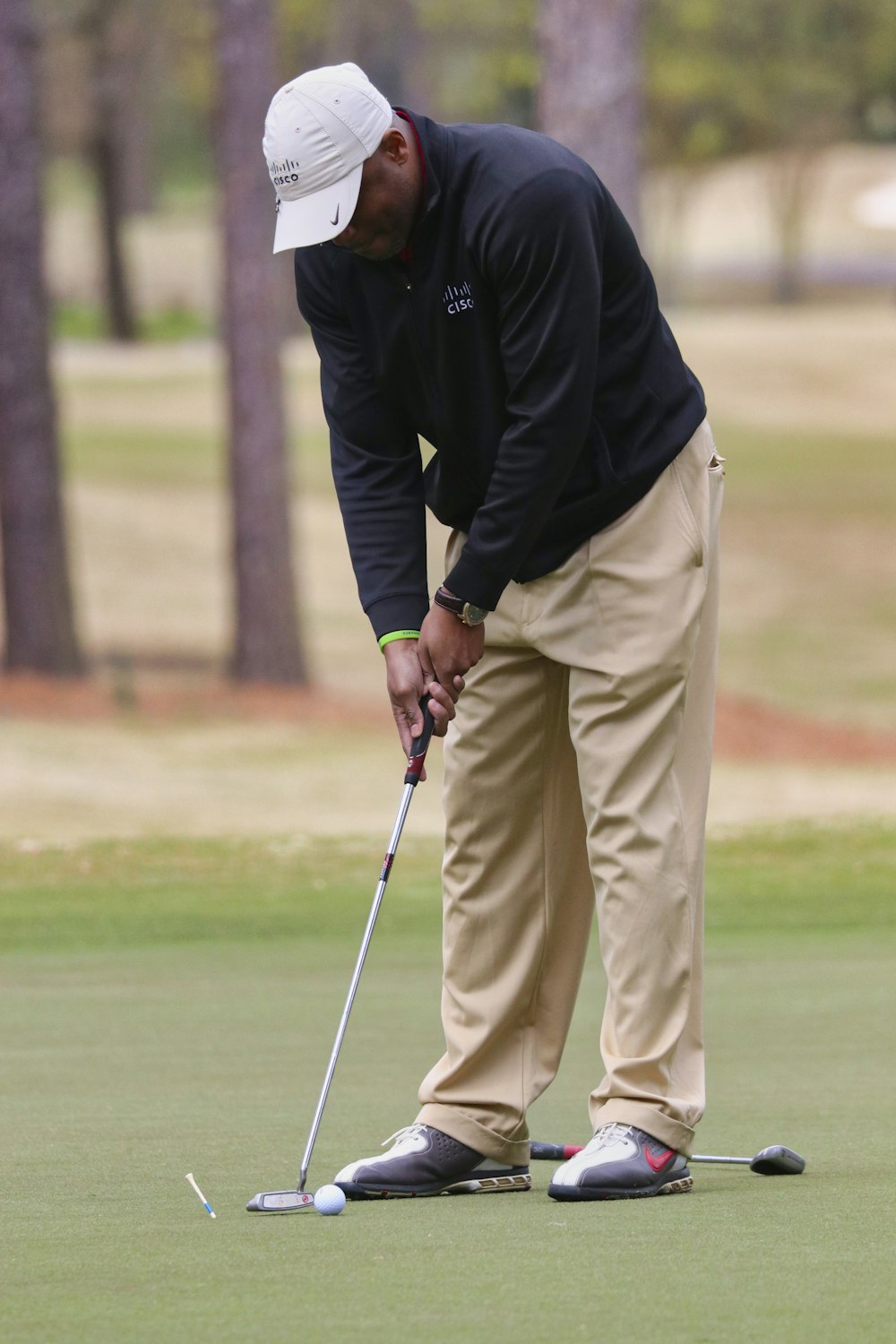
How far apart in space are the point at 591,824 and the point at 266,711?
12.3 metres

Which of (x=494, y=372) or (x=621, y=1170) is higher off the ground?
(x=494, y=372)

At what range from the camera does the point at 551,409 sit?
3.37 metres

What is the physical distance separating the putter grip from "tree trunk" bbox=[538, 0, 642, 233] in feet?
28.7

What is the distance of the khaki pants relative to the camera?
3.56 meters

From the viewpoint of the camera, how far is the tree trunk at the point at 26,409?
596 inches

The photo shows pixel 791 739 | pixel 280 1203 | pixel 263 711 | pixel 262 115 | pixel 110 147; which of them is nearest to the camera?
pixel 280 1203

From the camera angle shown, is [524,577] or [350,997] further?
[524,577]

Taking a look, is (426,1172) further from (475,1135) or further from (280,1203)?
(280,1203)

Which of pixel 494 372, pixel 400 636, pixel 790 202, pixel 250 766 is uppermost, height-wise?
pixel 494 372

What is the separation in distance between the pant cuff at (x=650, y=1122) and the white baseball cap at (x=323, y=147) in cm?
146

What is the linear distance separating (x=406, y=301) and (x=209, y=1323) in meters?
1.67

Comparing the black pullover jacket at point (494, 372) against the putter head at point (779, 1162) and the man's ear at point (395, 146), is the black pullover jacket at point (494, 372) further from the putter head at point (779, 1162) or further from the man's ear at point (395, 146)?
the putter head at point (779, 1162)

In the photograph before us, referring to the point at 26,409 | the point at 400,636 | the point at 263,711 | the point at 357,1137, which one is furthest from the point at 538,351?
the point at 26,409

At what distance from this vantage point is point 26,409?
15.8m
